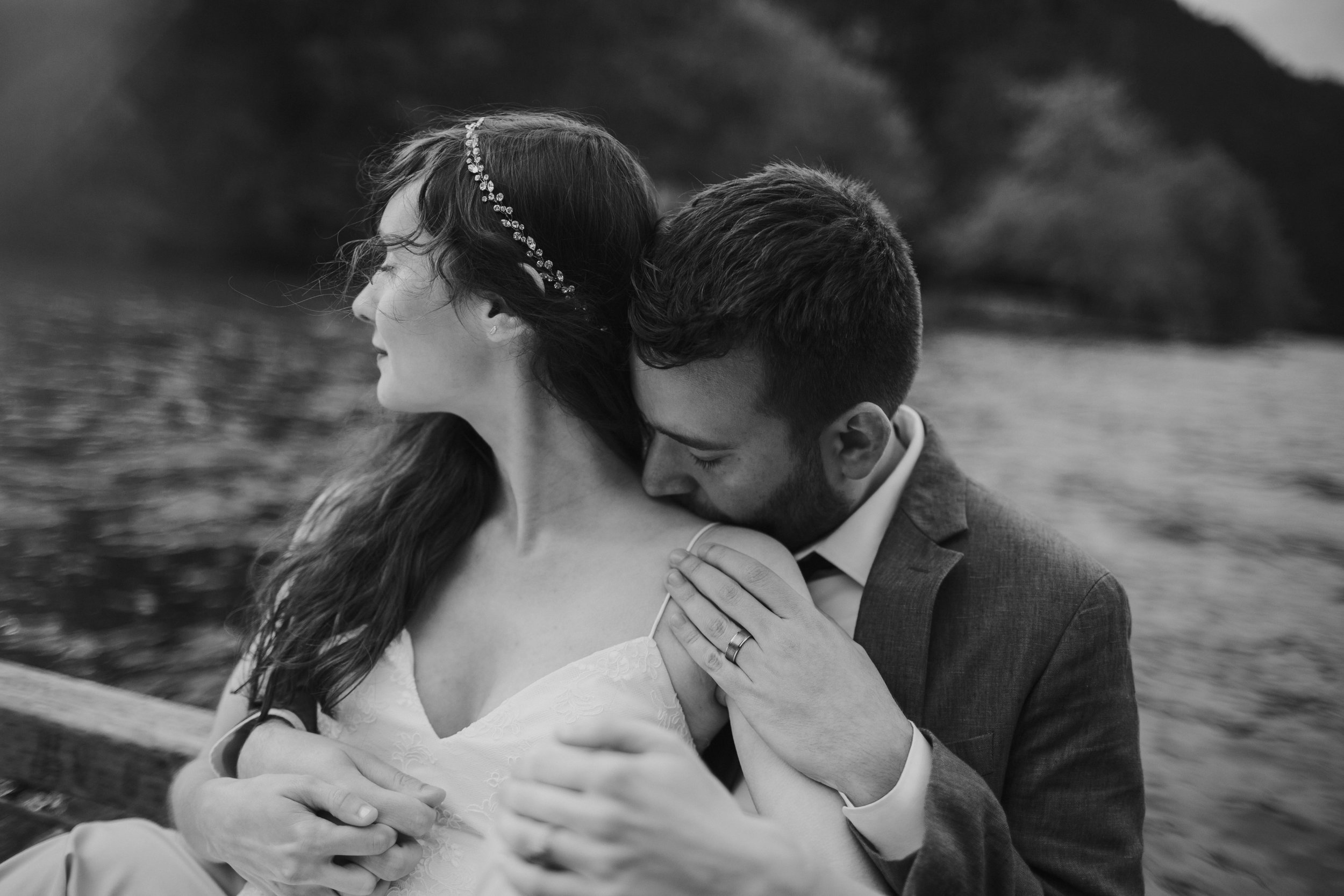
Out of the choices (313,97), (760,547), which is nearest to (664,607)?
(760,547)

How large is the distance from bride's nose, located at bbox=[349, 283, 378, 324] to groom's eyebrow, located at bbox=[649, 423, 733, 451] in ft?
1.89

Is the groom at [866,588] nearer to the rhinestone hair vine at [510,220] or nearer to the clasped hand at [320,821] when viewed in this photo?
the clasped hand at [320,821]

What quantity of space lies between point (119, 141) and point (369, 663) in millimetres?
19527

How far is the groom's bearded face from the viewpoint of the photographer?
5.97 ft

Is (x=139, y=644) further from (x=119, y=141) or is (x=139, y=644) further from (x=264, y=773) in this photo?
(x=119, y=141)

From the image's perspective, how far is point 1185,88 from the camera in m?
31.9

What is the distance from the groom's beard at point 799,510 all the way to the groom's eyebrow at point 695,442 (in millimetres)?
136

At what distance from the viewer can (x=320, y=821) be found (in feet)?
5.23

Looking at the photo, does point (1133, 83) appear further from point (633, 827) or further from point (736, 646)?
point (633, 827)

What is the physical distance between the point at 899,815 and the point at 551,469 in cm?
94

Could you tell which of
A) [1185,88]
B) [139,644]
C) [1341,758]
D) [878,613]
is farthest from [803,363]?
[1185,88]

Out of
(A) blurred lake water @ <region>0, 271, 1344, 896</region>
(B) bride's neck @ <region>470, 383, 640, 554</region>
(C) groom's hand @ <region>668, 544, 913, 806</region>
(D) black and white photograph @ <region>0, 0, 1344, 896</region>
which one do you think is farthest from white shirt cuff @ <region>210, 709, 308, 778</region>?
(C) groom's hand @ <region>668, 544, 913, 806</region>

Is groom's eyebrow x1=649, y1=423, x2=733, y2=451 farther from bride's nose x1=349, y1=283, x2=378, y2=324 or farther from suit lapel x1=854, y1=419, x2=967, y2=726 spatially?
bride's nose x1=349, y1=283, x2=378, y2=324

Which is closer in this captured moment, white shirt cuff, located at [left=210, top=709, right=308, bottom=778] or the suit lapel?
the suit lapel
